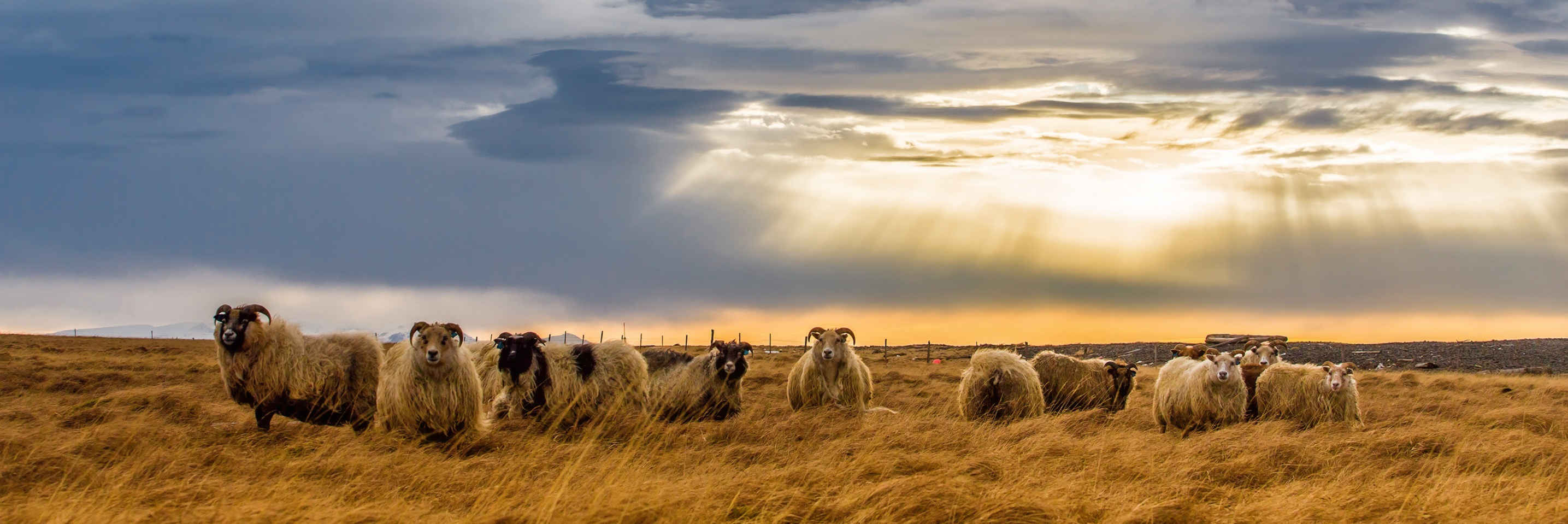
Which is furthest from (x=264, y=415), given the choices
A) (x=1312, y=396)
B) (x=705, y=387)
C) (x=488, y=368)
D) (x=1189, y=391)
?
(x=1312, y=396)

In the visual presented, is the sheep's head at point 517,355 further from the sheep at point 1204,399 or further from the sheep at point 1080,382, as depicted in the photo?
the sheep at point 1204,399

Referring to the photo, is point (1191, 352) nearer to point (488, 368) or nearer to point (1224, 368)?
point (1224, 368)

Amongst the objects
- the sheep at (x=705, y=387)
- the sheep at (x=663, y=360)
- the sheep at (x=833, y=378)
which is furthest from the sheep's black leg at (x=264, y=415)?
the sheep at (x=833, y=378)

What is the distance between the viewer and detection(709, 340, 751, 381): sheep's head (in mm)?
16281

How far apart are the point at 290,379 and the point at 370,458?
424 cm

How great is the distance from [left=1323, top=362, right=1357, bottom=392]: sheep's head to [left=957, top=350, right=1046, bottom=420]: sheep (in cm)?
443

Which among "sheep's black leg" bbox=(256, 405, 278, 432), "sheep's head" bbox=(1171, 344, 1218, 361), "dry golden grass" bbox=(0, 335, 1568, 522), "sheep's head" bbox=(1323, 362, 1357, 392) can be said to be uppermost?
"sheep's head" bbox=(1171, 344, 1218, 361)

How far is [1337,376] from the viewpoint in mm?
16047

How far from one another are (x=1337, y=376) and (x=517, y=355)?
12.5m

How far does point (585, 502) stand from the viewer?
7723 millimetres

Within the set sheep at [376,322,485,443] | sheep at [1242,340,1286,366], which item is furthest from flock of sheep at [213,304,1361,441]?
sheep at [1242,340,1286,366]

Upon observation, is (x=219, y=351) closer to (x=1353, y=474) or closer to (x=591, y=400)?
(x=591, y=400)

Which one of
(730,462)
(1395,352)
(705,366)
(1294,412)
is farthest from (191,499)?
(1395,352)

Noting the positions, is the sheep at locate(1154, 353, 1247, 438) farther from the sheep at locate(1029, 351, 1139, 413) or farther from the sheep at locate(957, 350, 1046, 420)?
the sheep at locate(1029, 351, 1139, 413)
